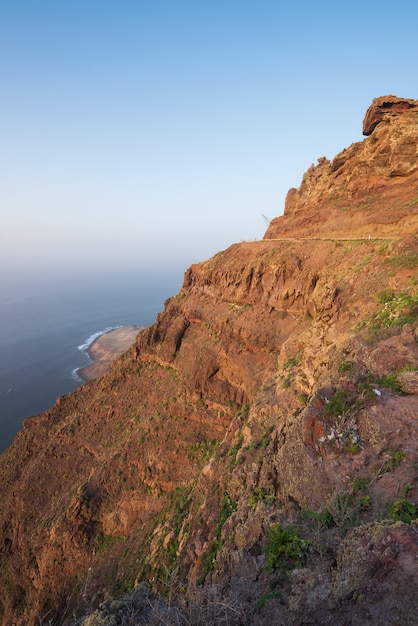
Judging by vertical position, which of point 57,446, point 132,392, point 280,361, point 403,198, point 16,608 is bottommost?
point 16,608

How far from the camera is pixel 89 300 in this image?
160125mm

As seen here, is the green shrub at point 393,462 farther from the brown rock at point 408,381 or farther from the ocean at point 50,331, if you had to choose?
the ocean at point 50,331

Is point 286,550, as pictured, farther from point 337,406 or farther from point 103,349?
point 103,349

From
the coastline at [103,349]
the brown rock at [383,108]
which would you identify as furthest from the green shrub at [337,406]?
the coastline at [103,349]

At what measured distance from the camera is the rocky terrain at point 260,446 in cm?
517

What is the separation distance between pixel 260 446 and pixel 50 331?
110 meters

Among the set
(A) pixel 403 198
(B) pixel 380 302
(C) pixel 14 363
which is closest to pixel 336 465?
(B) pixel 380 302

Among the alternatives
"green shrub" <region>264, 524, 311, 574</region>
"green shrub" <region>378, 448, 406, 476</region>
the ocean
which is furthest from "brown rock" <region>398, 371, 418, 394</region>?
the ocean

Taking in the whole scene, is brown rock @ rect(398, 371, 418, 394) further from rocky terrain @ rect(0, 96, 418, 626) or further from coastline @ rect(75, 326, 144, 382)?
coastline @ rect(75, 326, 144, 382)

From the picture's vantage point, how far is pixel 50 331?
358 ft

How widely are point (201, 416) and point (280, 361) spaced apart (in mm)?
7581

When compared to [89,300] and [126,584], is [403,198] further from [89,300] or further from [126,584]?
[89,300]

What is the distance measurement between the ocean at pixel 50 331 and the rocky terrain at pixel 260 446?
3515cm

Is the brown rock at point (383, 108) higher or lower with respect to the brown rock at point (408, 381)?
higher
